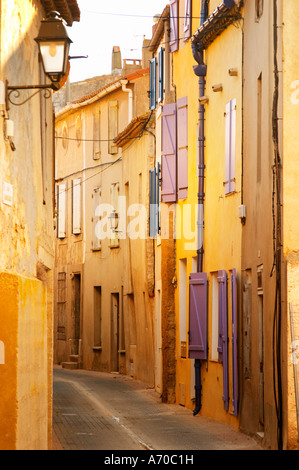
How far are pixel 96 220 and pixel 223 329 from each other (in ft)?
53.0

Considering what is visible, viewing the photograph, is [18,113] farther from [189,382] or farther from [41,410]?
[189,382]

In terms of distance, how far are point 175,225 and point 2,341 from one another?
12170 mm

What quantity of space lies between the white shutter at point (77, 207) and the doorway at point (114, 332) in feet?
12.3

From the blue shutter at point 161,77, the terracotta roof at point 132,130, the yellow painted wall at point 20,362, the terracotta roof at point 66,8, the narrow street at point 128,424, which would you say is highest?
the blue shutter at point 161,77

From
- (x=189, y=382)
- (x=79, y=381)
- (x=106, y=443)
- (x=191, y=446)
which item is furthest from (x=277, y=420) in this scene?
(x=79, y=381)

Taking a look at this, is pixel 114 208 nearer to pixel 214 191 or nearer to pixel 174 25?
pixel 174 25

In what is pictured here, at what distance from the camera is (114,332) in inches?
1196

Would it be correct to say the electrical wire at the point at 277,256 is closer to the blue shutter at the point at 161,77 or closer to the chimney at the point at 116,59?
the blue shutter at the point at 161,77

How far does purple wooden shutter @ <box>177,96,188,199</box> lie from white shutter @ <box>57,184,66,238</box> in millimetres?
15376

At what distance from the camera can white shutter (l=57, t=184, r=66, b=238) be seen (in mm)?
35500

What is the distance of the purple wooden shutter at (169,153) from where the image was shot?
820 inches

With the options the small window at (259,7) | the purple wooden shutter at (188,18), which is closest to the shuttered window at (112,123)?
the purple wooden shutter at (188,18)

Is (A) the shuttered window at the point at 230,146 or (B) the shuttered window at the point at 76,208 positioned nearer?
(A) the shuttered window at the point at 230,146

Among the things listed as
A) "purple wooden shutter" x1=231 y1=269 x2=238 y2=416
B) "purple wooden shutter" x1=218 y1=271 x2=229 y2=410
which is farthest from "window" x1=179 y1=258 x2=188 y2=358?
"purple wooden shutter" x1=231 y1=269 x2=238 y2=416
